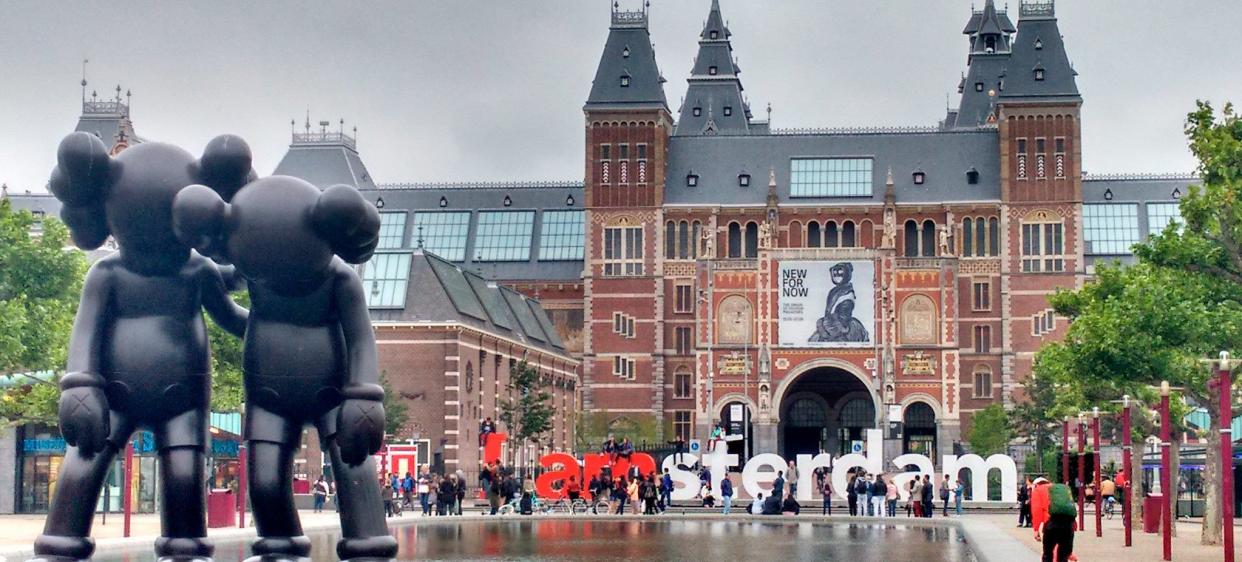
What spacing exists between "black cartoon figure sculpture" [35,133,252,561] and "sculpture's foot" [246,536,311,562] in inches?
26.1

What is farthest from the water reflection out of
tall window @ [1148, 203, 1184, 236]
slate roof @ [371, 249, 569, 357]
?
tall window @ [1148, 203, 1184, 236]

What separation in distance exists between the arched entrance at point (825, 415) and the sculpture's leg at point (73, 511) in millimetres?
70920

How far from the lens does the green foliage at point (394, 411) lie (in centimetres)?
5964

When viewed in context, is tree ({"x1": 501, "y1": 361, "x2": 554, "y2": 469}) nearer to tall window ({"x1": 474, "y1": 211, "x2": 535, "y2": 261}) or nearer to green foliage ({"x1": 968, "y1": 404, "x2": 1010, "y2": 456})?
green foliage ({"x1": 968, "y1": 404, "x2": 1010, "y2": 456})

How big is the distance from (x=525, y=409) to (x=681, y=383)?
65.3 feet

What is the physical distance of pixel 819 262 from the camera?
A: 78062 mm

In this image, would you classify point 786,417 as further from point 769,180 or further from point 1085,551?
point 1085,551

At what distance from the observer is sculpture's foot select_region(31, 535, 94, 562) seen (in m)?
14.7

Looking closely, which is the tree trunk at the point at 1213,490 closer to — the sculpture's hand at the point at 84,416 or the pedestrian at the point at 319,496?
the sculpture's hand at the point at 84,416

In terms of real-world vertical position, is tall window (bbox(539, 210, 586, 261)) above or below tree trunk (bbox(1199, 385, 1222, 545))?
above

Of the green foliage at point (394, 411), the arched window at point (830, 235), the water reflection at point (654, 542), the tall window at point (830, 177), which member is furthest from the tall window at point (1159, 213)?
the water reflection at point (654, 542)

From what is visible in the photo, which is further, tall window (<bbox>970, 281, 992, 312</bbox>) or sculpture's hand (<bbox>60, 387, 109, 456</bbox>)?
tall window (<bbox>970, 281, 992, 312</bbox>)

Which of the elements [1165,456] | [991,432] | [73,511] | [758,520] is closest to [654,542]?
[1165,456]

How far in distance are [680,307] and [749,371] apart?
25.4 feet
